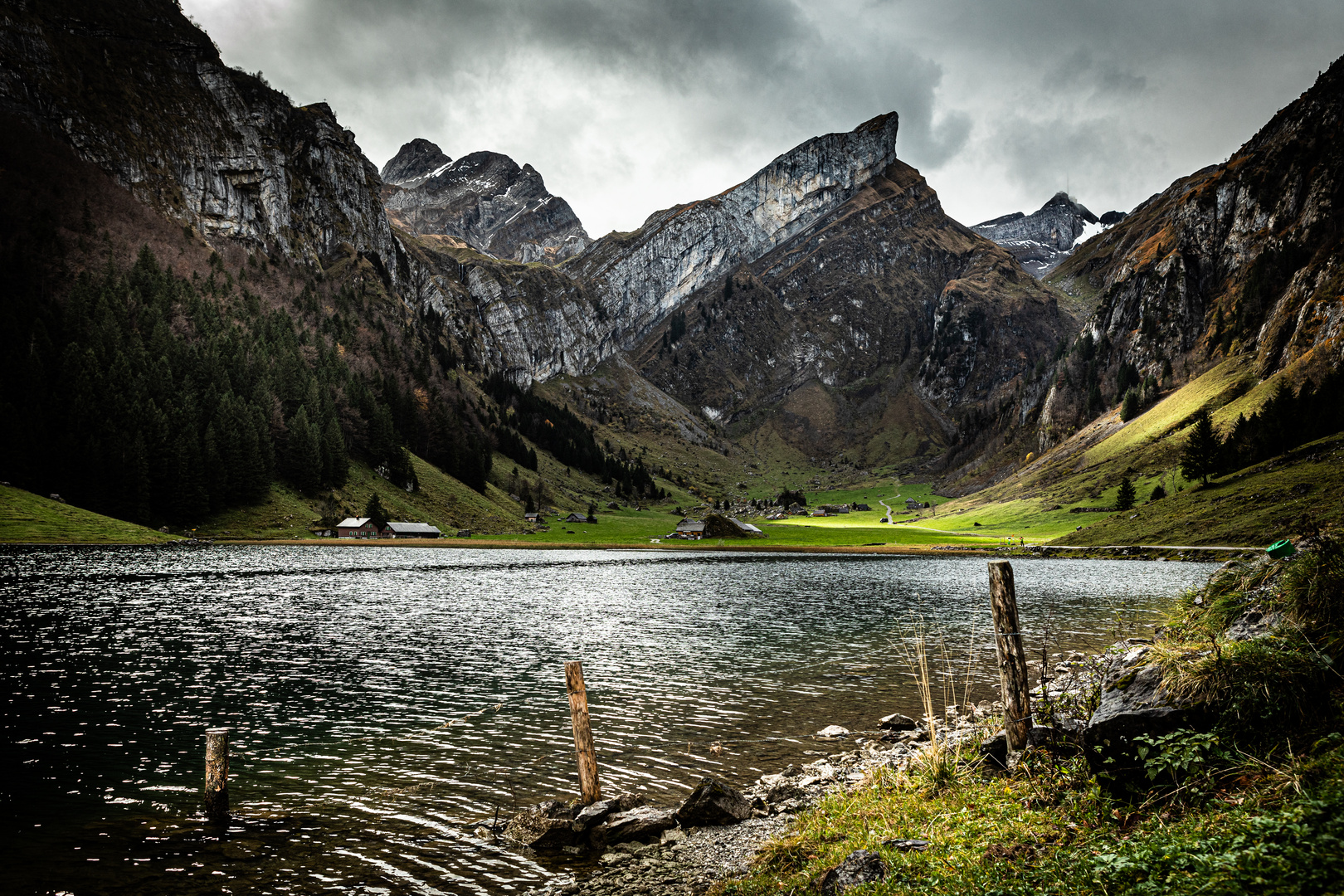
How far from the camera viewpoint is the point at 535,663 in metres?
36.7

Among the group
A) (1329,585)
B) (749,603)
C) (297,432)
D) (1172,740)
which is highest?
(297,432)

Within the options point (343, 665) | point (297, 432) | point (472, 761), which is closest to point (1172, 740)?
point (472, 761)

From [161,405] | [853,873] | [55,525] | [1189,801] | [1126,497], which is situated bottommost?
[853,873]

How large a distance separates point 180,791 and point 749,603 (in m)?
50.6

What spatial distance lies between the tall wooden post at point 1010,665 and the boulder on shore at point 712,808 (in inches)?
267

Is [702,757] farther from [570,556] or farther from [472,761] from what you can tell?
[570,556]

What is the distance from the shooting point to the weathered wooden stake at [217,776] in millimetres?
16609

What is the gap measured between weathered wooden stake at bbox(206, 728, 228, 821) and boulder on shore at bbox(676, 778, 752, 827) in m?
12.1

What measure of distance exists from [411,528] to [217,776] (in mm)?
146289

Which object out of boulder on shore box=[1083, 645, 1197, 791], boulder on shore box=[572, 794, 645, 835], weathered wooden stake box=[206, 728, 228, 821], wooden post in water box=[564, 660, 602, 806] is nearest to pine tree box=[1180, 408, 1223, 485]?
boulder on shore box=[1083, 645, 1197, 791]

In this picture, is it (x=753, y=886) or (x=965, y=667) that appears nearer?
(x=753, y=886)

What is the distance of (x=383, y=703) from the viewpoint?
2833 centimetres

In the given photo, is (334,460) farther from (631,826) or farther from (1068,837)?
(1068,837)

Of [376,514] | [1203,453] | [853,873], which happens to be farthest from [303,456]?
[1203,453]
